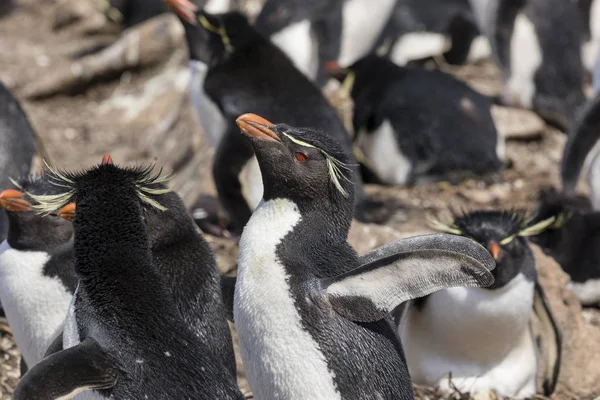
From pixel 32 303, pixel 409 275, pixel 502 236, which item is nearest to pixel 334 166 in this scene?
pixel 409 275

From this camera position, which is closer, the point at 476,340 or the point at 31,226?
the point at 31,226

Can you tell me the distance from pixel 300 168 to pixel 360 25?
6.09m

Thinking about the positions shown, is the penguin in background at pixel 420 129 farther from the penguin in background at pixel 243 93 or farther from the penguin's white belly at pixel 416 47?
the penguin's white belly at pixel 416 47

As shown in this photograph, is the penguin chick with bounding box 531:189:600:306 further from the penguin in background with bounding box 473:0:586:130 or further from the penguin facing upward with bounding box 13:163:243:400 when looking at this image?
the penguin facing upward with bounding box 13:163:243:400

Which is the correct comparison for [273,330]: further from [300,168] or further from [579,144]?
[579,144]

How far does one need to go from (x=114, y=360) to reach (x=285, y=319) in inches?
18.5

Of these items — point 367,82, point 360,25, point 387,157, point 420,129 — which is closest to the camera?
point 420,129

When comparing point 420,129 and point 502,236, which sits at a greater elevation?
point 502,236

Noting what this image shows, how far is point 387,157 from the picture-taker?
6977mm

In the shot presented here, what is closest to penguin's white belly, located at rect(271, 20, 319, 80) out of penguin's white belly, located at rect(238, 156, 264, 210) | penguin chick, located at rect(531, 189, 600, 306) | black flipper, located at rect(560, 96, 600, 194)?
black flipper, located at rect(560, 96, 600, 194)

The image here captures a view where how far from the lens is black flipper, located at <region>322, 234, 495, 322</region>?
2.70 m

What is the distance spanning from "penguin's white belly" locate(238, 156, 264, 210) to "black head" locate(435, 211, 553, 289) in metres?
1.38

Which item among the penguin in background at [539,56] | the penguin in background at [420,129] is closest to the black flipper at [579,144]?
the penguin in background at [420,129]

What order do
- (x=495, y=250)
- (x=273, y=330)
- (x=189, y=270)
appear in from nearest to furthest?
(x=273, y=330), (x=189, y=270), (x=495, y=250)
